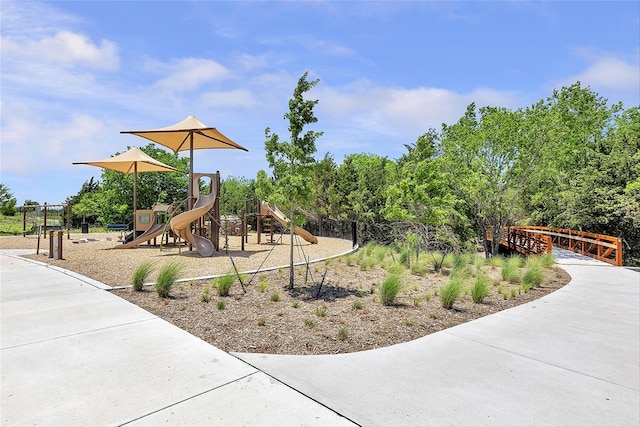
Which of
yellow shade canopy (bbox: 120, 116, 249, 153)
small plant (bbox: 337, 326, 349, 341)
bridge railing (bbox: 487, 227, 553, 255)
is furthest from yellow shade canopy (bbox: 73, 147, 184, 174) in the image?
bridge railing (bbox: 487, 227, 553, 255)

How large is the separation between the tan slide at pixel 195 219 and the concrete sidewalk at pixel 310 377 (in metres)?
7.57

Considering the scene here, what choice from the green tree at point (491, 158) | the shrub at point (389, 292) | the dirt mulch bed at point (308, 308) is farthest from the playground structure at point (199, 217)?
the green tree at point (491, 158)

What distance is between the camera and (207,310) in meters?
5.98

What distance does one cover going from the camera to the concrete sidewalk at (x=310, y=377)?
2943mm

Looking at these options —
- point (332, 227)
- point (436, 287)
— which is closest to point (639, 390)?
point (436, 287)

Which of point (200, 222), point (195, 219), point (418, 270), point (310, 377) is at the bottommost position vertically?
point (310, 377)

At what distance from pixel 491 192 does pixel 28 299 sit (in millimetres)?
19093

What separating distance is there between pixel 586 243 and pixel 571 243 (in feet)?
5.27

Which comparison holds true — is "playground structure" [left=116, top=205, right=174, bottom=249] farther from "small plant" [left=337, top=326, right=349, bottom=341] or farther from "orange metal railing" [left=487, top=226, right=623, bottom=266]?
"orange metal railing" [left=487, top=226, right=623, bottom=266]

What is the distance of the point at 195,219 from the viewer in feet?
44.4

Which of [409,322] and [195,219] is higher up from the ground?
[195,219]

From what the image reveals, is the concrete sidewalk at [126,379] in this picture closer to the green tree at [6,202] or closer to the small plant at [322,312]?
the small plant at [322,312]

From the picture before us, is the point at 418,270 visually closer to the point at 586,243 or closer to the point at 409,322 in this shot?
the point at 409,322

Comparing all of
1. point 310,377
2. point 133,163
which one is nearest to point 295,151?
point 310,377
